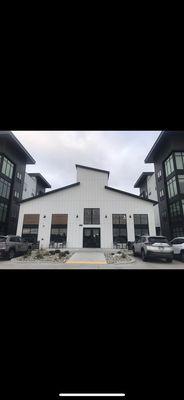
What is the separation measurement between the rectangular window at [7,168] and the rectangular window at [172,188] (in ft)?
37.2

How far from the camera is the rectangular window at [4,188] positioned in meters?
12.0

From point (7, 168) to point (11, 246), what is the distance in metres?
6.17

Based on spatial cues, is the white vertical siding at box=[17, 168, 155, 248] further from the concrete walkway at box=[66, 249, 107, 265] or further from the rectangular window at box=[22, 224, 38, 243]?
the concrete walkway at box=[66, 249, 107, 265]

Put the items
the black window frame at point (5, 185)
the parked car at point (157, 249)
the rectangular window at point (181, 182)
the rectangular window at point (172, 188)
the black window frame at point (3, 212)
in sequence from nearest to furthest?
the parked car at point (157, 249), the black window frame at point (5, 185), the black window frame at point (3, 212), the rectangular window at point (181, 182), the rectangular window at point (172, 188)

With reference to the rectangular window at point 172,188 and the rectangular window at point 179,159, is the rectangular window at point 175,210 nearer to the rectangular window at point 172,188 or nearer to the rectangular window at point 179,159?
the rectangular window at point 172,188

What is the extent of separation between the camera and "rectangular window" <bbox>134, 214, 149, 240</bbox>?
12.8 meters

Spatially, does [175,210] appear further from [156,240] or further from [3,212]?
[3,212]

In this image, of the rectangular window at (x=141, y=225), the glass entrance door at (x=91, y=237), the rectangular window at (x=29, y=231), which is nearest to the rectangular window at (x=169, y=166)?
the rectangular window at (x=141, y=225)

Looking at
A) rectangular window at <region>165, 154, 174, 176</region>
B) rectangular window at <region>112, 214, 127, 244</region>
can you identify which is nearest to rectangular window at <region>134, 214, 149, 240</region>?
rectangular window at <region>112, 214, 127, 244</region>

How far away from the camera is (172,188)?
536 inches

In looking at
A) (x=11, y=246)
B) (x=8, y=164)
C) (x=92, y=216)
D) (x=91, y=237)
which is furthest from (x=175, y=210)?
(x=8, y=164)
